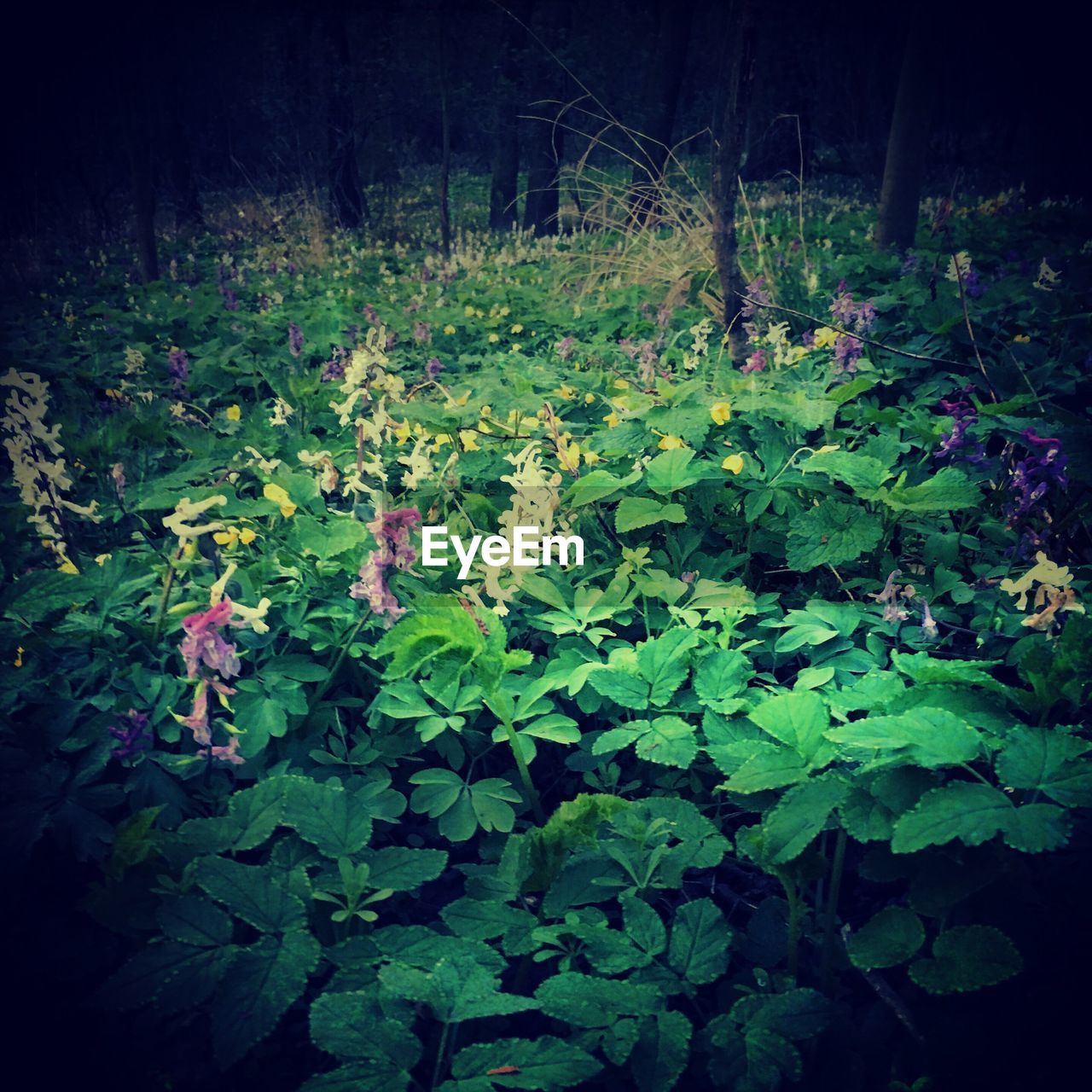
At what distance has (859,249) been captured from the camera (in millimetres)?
8727

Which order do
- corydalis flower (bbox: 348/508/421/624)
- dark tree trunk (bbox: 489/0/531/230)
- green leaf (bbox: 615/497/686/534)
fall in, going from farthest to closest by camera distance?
1. dark tree trunk (bbox: 489/0/531/230)
2. green leaf (bbox: 615/497/686/534)
3. corydalis flower (bbox: 348/508/421/624)

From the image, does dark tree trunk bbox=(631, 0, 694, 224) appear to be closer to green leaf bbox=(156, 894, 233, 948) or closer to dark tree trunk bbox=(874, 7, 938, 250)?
dark tree trunk bbox=(874, 7, 938, 250)

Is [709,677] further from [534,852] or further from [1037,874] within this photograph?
[1037,874]

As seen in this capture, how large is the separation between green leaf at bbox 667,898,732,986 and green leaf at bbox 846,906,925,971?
210 mm

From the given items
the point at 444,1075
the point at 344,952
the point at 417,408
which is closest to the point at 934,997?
the point at 444,1075

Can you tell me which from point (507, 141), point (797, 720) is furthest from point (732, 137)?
point (507, 141)

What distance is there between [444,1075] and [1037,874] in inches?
40.9

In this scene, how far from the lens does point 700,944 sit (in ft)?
4.33

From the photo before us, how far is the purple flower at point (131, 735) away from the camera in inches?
58.1

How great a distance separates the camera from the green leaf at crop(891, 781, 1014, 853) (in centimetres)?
108

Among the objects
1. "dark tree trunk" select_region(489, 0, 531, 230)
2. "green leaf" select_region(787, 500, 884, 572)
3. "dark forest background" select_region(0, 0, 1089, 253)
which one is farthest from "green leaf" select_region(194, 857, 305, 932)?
"dark tree trunk" select_region(489, 0, 531, 230)

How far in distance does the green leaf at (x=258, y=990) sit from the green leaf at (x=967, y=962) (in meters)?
0.90

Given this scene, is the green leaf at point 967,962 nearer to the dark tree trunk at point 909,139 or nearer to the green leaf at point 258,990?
the green leaf at point 258,990

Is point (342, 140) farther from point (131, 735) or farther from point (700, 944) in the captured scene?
point (700, 944)
